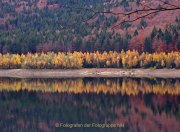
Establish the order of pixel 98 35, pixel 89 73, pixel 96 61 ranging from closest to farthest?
1. pixel 89 73
2. pixel 96 61
3. pixel 98 35

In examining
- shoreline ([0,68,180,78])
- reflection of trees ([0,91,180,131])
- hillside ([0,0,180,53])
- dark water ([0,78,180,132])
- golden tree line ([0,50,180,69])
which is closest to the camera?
dark water ([0,78,180,132])

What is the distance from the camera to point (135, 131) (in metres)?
33.0

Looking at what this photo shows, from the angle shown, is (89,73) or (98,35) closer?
(89,73)

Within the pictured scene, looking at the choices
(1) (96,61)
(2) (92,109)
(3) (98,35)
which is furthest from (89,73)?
(2) (92,109)

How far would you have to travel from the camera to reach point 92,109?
47.1 meters

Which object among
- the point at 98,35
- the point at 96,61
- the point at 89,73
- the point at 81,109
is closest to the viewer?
the point at 81,109

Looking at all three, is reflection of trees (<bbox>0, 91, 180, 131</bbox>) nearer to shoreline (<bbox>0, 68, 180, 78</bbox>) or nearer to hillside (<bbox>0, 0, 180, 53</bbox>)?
shoreline (<bbox>0, 68, 180, 78</bbox>)

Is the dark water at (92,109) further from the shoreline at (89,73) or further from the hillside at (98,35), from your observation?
the hillside at (98,35)

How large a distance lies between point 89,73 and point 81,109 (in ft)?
225

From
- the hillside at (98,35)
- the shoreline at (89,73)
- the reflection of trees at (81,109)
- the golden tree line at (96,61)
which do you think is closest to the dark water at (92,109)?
the reflection of trees at (81,109)

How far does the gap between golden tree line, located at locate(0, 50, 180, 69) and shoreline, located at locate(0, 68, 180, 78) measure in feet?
3.58

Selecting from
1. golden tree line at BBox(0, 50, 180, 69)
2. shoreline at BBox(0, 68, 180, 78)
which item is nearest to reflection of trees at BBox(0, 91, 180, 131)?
shoreline at BBox(0, 68, 180, 78)

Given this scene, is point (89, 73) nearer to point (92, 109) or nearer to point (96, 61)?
point (96, 61)

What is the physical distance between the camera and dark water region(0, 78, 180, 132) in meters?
36.1
